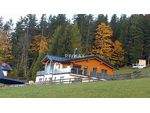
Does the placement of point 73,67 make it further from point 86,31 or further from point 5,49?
point 86,31

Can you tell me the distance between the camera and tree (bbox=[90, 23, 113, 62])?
227ft

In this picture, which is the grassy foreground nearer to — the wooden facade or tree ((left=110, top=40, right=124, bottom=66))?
the wooden facade

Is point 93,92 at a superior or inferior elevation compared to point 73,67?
inferior

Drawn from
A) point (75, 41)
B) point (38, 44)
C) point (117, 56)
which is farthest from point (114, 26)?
point (75, 41)

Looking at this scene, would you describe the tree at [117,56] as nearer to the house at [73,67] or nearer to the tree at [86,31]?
the tree at [86,31]

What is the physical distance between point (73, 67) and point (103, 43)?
1037 inches

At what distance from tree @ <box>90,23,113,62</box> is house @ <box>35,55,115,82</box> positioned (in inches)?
845

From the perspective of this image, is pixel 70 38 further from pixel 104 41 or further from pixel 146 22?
pixel 146 22

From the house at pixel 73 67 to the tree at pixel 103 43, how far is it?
2145 centimetres

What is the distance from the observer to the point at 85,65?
45875mm

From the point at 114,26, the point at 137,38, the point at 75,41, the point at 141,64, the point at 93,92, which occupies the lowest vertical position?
the point at 93,92

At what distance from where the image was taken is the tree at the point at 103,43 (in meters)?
69.3

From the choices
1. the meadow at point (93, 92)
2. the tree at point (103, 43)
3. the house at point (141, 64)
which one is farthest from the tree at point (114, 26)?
the meadow at point (93, 92)

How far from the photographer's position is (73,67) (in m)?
44.8
